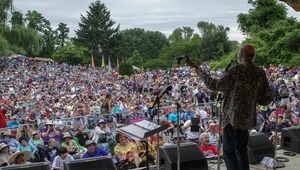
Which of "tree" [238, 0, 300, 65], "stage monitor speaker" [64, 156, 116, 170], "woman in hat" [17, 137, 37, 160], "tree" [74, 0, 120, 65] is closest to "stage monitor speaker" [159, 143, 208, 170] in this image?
"stage monitor speaker" [64, 156, 116, 170]

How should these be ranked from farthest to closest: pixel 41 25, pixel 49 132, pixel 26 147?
pixel 41 25, pixel 49 132, pixel 26 147

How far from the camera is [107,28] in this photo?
66.9 meters

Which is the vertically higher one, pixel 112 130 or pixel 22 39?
pixel 22 39

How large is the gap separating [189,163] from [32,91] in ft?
52.4

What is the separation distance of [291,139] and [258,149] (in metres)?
0.85

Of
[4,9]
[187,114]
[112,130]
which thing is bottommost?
[112,130]

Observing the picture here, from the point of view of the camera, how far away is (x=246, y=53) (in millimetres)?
3484

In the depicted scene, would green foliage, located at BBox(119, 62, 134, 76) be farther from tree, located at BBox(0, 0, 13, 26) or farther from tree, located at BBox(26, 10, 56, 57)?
tree, located at BBox(26, 10, 56, 57)

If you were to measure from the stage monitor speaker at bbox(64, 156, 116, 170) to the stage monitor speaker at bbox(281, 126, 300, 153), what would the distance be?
285 centimetres

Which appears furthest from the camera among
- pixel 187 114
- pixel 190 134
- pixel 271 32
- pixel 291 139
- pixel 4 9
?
pixel 4 9

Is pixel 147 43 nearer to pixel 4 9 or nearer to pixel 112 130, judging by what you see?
pixel 4 9

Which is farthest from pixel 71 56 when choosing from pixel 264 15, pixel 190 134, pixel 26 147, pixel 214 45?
pixel 26 147

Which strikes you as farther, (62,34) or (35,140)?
(62,34)

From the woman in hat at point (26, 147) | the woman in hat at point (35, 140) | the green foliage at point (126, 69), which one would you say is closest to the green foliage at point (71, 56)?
the green foliage at point (126, 69)
